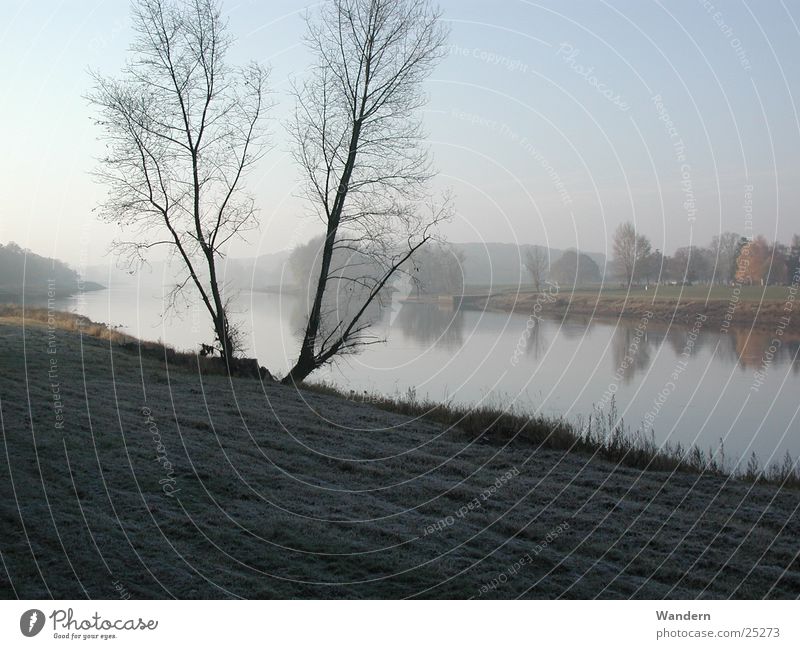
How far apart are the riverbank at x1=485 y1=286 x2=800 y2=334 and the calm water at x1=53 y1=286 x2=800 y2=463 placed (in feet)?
4.98

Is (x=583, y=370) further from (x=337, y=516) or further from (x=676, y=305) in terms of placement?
(x=676, y=305)

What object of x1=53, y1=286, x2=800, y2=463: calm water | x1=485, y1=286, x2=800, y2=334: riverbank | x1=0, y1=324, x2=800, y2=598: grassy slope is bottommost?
x1=0, y1=324, x2=800, y2=598: grassy slope

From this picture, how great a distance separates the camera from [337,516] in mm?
6660

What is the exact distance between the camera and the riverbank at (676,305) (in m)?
33.5

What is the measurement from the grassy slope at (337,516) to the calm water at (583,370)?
227 inches

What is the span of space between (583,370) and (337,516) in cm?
1674

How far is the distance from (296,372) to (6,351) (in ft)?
20.2

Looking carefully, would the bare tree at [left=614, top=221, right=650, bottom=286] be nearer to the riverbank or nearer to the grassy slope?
the riverbank

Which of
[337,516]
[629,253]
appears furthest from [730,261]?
[337,516]

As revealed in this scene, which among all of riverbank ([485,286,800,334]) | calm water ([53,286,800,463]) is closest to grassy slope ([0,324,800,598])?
calm water ([53,286,800,463])

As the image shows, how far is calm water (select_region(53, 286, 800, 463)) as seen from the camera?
625 inches

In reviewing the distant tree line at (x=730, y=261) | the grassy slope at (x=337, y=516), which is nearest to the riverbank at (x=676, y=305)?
the distant tree line at (x=730, y=261)

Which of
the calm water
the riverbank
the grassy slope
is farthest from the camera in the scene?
the riverbank

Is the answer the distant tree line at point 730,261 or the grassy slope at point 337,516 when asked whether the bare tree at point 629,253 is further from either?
the grassy slope at point 337,516
